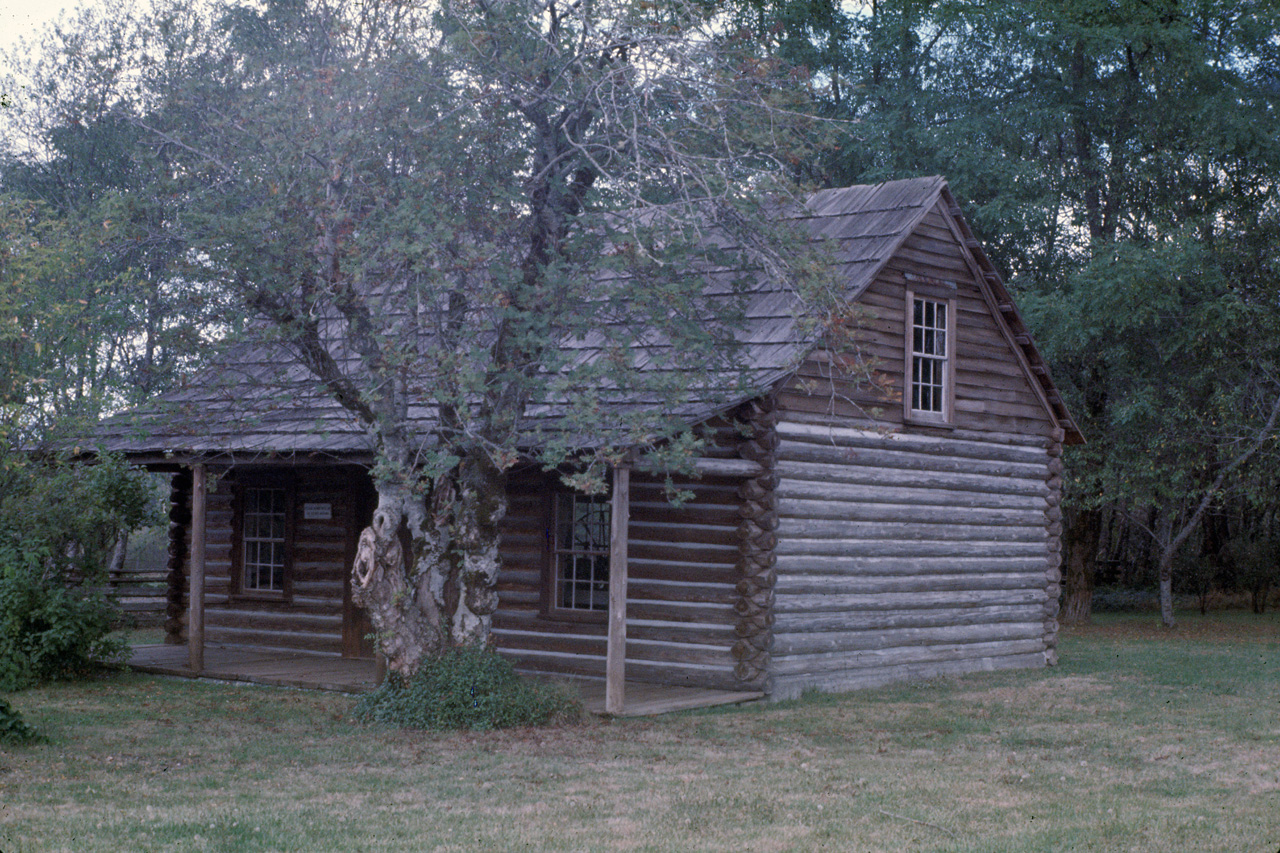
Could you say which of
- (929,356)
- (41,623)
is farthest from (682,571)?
(41,623)

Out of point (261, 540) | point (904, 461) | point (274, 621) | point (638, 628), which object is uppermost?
point (904, 461)

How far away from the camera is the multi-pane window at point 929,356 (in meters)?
16.3

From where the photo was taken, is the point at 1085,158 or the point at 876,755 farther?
the point at 1085,158

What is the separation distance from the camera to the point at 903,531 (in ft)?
52.6

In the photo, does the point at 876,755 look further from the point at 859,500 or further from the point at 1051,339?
the point at 1051,339

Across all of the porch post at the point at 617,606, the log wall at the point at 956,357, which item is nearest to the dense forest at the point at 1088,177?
the log wall at the point at 956,357

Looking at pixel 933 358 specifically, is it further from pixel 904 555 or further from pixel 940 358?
pixel 904 555

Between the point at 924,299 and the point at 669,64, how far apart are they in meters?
6.40

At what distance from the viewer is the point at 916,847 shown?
7543mm

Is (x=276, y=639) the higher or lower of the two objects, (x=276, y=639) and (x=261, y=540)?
the lower

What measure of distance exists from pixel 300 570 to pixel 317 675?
2852 mm

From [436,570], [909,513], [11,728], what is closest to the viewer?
[11,728]

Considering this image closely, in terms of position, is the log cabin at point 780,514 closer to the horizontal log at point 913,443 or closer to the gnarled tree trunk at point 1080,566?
the horizontal log at point 913,443

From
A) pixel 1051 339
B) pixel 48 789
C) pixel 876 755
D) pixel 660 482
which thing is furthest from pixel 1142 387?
pixel 48 789
